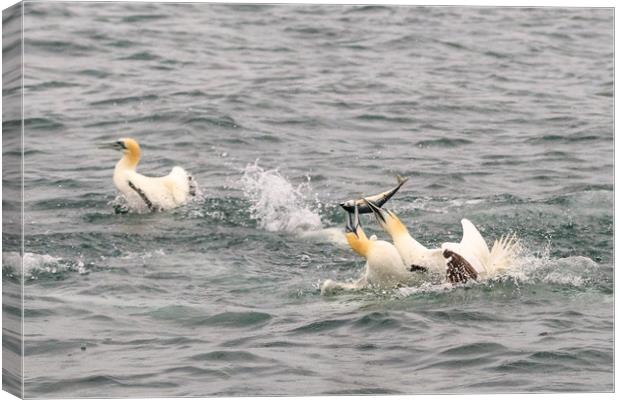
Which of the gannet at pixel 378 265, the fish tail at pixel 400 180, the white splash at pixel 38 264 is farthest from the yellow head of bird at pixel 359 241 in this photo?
the white splash at pixel 38 264

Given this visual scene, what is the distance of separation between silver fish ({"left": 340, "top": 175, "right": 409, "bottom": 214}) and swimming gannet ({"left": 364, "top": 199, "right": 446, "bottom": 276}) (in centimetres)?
3

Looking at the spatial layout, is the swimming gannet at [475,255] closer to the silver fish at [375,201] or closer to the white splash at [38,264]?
the silver fish at [375,201]

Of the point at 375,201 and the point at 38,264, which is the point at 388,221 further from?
the point at 38,264

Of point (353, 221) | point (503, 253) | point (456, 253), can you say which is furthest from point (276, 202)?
point (503, 253)

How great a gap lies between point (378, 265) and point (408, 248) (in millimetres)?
288

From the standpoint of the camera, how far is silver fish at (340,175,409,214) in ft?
48.8

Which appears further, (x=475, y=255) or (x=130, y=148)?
(x=130, y=148)

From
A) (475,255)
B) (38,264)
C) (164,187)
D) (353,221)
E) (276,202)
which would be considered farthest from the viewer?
(164,187)

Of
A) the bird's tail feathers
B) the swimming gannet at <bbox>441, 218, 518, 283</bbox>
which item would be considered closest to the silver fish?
the swimming gannet at <bbox>441, 218, 518, 283</bbox>

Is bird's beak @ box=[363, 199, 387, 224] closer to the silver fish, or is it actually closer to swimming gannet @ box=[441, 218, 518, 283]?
the silver fish

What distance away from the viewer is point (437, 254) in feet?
48.1

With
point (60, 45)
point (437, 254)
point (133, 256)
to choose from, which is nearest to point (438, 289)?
point (437, 254)

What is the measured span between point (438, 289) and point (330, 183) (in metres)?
1.21

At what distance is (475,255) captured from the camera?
14.8 m
